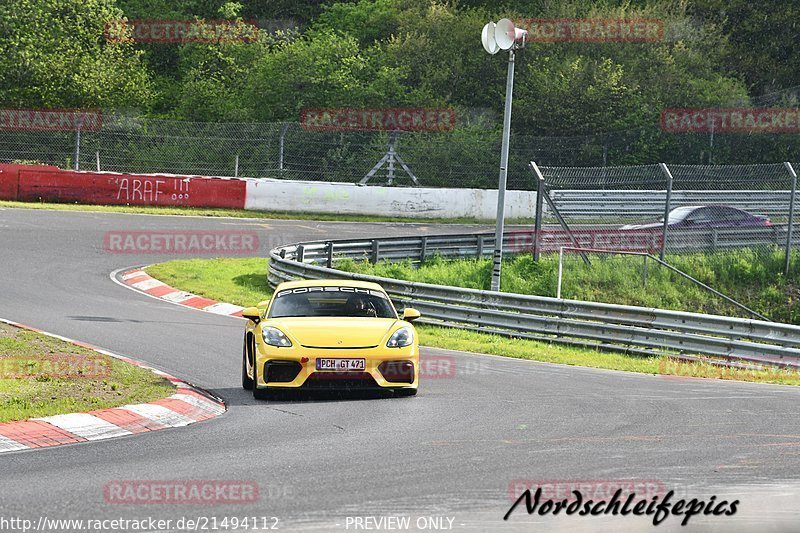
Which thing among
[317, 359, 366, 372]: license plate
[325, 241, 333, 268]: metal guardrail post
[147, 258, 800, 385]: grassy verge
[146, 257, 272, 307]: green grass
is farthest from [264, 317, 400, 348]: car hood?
[325, 241, 333, 268]: metal guardrail post

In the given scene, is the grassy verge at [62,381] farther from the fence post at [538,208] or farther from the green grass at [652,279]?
the green grass at [652,279]

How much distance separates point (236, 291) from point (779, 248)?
36.3 feet

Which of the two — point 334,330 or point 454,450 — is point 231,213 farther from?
point 454,450

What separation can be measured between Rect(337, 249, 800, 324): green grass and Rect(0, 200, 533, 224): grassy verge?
9.24m

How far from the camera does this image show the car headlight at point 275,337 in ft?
36.9

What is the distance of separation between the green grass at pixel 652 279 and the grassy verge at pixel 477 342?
2287 millimetres

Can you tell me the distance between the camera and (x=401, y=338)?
455 inches

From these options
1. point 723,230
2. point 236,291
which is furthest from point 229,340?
point 723,230

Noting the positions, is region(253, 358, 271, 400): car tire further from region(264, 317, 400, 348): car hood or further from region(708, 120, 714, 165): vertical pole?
region(708, 120, 714, 165): vertical pole

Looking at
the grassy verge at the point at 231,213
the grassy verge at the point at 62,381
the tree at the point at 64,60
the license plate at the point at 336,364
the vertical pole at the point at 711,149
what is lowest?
the grassy verge at the point at 62,381

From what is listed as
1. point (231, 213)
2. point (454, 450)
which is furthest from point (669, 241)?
point (454, 450)

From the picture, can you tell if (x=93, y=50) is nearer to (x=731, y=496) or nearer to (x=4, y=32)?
(x=4, y=32)

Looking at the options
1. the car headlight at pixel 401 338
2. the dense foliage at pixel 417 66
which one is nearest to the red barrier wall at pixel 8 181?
the dense foliage at pixel 417 66

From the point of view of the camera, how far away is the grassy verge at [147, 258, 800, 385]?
1556cm
